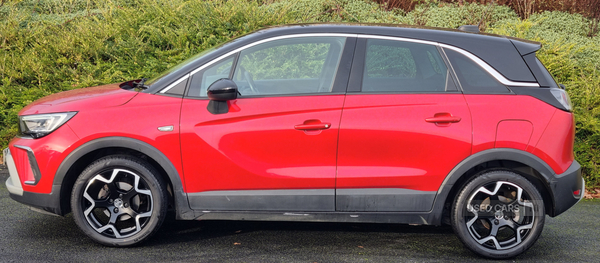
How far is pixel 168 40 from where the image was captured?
8.66 metres

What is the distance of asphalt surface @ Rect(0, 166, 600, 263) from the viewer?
4078 millimetres

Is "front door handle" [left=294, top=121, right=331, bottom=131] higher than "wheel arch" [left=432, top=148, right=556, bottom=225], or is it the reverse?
"front door handle" [left=294, top=121, right=331, bottom=131]

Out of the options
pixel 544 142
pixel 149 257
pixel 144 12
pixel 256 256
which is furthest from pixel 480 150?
pixel 144 12

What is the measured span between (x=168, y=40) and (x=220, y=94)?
5.13 metres

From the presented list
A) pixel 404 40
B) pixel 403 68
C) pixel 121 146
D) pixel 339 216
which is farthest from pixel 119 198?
pixel 404 40

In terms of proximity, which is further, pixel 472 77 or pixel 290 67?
pixel 290 67

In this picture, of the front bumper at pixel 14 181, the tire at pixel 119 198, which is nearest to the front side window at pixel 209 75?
the tire at pixel 119 198

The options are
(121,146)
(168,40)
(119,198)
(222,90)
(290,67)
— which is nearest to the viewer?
(222,90)

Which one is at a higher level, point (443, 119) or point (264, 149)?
point (443, 119)

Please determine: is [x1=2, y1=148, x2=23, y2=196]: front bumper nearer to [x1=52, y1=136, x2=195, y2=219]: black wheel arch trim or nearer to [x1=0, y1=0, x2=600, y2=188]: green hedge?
[x1=52, y1=136, x2=195, y2=219]: black wheel arch trim

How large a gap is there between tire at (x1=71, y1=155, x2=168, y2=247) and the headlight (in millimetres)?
398

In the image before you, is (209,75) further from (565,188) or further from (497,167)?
(565,188)

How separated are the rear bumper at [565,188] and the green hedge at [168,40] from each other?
2.90 m

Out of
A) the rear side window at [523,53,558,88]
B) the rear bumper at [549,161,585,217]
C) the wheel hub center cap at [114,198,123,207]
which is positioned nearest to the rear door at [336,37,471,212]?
the rear side window at [523,53,558,88]
